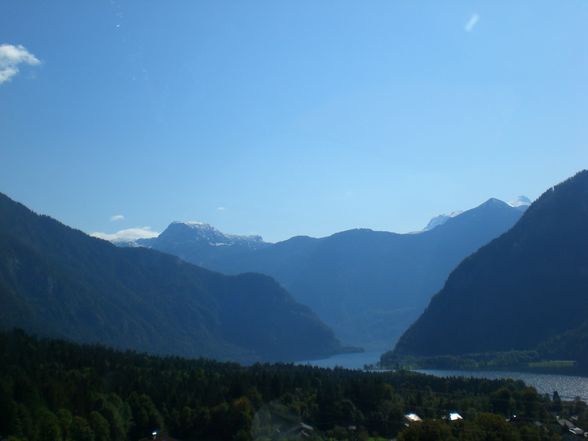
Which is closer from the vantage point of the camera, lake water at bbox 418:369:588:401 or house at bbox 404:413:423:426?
house at bbox 404:413:423:426

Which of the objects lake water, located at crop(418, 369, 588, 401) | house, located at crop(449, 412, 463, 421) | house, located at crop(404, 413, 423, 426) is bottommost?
house, located at crop(404, 413, 423, 426)

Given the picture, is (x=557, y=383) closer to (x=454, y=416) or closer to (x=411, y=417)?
(x=411, y=417)

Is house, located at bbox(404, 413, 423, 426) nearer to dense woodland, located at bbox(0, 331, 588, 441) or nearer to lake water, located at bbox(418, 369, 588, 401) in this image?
dense woodland, located at bbox(0, 331, 588, 441)

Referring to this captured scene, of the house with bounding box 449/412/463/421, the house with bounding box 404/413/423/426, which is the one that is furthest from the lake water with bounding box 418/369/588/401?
the house with bounding box 404/413/423/426

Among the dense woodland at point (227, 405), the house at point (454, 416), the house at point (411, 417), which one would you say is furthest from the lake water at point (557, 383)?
the house at point (411, 417)

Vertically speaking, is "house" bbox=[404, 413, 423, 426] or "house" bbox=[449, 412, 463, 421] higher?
"house" bbox=[449, 412, 463, 421]

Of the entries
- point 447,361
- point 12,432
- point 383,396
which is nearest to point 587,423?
point 383,396

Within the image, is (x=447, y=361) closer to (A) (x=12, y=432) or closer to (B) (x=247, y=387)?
(B) (x=247, y=387)

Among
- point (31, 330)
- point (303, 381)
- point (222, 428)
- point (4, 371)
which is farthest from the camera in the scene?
point (31, 330)
